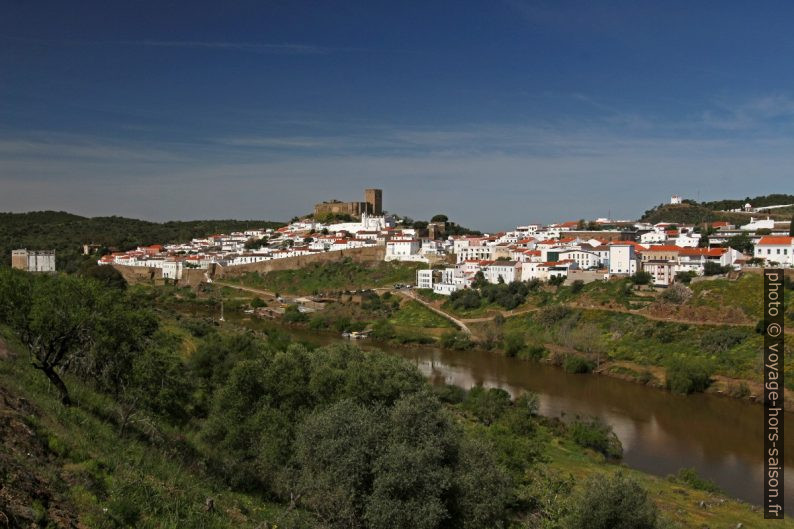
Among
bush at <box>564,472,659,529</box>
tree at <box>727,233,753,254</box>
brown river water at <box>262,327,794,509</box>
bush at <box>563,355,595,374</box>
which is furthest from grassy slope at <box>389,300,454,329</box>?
bush at <box>564,472,659,529</box>

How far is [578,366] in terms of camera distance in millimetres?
27109

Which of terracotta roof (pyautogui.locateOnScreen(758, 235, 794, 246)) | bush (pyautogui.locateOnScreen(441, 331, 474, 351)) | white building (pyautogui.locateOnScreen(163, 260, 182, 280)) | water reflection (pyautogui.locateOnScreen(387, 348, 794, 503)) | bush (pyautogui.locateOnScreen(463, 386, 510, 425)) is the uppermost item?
terracotta roof (pyautogui.locateOnScreen(758, 235, 794, 246))

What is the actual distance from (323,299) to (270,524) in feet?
126

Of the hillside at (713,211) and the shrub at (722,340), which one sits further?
the hillside at (713,211)

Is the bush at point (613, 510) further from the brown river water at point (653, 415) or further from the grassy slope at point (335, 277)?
the grassy slope at point (335, 277)

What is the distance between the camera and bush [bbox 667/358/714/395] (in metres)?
23.5

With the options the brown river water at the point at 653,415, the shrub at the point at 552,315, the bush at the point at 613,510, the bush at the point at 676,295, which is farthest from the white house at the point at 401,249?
the bush at the point at 613,510

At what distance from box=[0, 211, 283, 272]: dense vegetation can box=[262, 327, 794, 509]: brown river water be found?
4177 cm

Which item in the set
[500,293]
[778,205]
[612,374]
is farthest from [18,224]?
[778,205]

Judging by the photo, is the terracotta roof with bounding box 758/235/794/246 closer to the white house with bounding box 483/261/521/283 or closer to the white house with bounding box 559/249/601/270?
the white house with bounding box 559/249/601/270

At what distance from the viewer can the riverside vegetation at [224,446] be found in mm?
5203

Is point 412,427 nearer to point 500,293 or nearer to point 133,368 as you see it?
point 133,368

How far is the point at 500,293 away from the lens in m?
38.1

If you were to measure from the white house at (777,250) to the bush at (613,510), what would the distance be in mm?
30362
